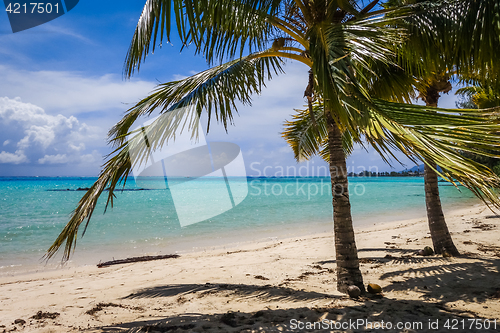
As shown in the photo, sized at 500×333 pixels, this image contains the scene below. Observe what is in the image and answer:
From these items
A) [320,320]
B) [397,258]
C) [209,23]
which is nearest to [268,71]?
[209,23]

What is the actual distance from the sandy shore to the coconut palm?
0.82 meters

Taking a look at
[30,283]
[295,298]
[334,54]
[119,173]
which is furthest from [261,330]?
[30,283]

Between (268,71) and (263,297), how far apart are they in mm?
3396

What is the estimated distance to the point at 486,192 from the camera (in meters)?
1.92

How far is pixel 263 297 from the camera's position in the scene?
4.11 m

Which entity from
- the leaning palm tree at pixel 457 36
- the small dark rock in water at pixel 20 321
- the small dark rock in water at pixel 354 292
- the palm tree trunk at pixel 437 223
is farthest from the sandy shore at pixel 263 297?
the leaning palm tree at pixel 457 36

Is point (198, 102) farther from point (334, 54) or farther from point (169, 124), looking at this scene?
point (334, 54)

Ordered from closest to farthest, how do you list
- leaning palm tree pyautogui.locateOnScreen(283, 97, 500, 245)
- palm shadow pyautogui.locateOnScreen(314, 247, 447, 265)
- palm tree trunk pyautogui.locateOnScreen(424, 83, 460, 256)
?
1. leaning palm tree pyautogui.locateOnScreen(283, 97, 500, 245)
2. palm shadow pyautogui.locateOnScreen(314, 247, 447, 265)
3. palm tree trunk pyautogui.locateOnScreen(424, 83, 460, 256)

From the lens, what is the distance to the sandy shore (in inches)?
125

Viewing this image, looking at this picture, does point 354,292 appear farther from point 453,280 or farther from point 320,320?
→ point 453,280

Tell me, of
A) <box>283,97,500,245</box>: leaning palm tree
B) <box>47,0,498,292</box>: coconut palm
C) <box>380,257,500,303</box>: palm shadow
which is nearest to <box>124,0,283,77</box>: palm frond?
<box>47,0,498,292</box>: coconut palm

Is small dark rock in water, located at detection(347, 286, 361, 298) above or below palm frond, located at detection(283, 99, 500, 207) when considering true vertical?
below

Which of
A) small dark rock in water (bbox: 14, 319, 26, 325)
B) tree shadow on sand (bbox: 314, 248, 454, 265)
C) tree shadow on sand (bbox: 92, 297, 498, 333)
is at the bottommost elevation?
tree shadow on sand (bbox: 314, 248, 454, 265)

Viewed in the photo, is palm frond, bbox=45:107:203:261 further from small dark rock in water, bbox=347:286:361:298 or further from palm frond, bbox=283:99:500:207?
small dark rock in water, bbox=347:286:361:298
